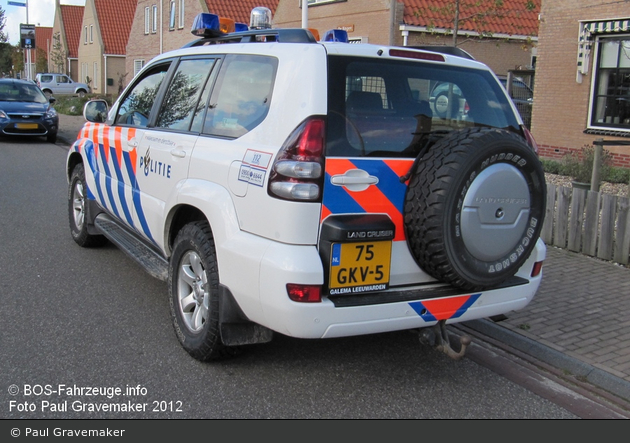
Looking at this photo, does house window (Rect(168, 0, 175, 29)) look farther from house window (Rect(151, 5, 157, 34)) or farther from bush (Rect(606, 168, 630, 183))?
bush (Rect(606, 168, 630, 183))

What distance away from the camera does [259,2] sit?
30609 mm

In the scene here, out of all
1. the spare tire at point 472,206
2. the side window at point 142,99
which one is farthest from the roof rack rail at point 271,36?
the spare tire at point 472,206

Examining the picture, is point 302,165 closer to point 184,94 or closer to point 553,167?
point 184,94

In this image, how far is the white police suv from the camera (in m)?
3.37

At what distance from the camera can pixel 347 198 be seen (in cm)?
342

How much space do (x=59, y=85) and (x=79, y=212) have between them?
141ft

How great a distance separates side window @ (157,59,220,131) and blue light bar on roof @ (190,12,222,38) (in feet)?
0.99

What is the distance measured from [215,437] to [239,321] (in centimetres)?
66

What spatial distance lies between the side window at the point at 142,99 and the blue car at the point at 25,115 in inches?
520

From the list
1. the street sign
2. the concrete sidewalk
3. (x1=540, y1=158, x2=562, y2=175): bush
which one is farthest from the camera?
the street sign

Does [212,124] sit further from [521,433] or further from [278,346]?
[521,433]

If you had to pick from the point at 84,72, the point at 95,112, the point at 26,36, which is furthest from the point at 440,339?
the point at 84,72

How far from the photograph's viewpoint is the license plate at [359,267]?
3.37m

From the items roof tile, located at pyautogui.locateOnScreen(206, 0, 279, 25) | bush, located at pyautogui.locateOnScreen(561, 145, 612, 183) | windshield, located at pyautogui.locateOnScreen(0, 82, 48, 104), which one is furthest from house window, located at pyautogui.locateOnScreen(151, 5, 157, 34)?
bush, located at pyautogui.locateOnScreen(561, 145, 612, 183)
